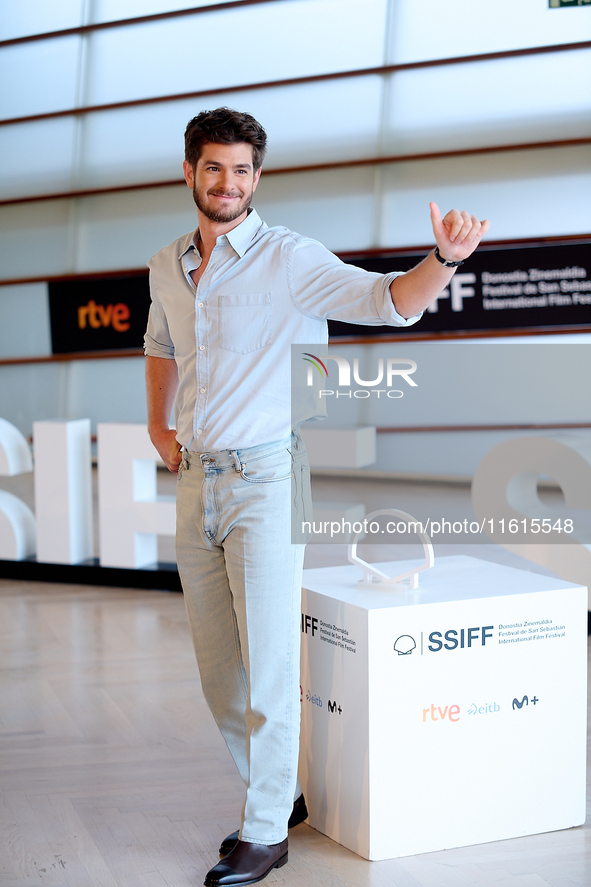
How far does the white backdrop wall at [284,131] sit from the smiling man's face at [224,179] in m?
5.06

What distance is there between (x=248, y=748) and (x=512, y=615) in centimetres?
71

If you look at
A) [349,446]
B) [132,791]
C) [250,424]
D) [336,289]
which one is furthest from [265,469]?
[349,446]

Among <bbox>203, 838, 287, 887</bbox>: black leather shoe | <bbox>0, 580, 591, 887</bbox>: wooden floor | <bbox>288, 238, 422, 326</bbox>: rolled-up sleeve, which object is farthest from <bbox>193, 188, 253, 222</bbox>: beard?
<bbox>0, 580, 591, 887</bbox>: wooden floor

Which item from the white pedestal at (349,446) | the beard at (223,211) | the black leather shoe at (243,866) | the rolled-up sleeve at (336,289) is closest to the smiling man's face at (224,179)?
the beard at (223,211)

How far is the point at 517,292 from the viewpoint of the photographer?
6.64m

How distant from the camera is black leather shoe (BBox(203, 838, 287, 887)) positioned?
76.8 inches

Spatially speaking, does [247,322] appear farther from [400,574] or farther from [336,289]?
[400,574]

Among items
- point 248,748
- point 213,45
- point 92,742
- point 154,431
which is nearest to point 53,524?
point 92,742

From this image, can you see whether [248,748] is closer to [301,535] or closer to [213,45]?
[301,535]

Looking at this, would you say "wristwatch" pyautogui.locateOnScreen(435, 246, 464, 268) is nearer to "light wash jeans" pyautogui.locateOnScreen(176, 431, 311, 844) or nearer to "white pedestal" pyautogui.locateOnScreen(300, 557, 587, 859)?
"light wash jeans" pyautogui.locateOnScreen(176, 431, 311, 844)

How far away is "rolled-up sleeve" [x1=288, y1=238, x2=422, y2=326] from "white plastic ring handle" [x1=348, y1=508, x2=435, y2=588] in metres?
0.54

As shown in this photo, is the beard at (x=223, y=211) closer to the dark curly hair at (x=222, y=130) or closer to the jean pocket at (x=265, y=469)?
the dark curly hair at (x=222, y=130)

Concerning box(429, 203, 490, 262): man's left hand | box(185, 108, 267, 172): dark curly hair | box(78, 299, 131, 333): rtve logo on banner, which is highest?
box(78, 299, 131, 333): rtve logo on banner

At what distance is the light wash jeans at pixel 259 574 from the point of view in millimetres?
1909
